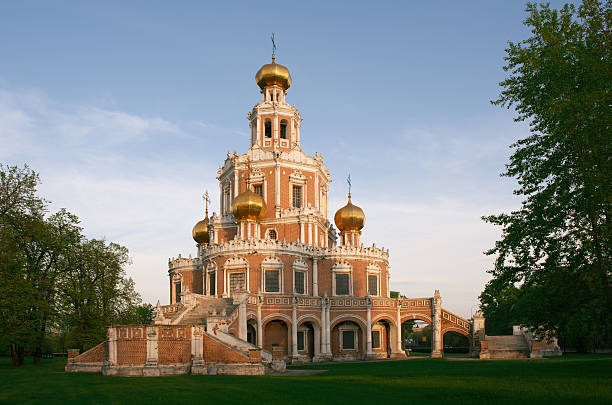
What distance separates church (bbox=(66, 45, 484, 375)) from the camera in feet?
144

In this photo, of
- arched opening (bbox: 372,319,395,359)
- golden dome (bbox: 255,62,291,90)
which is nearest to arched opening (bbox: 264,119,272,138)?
golden dome (bbox: 255,62,291,90)

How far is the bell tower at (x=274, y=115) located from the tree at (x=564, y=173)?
110ft

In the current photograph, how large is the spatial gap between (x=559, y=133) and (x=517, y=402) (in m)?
9.24

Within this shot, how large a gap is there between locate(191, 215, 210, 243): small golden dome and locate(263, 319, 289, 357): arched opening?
50.3 ft

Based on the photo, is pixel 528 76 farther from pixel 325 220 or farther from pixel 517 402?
pixel 325 220

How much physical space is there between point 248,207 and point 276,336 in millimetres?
10586

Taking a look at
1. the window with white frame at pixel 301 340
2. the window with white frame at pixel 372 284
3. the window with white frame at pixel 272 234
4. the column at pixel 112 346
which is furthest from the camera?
the window with white frame at pixel 272 234

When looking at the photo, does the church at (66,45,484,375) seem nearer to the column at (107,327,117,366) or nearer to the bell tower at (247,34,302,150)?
the bell tower at (247,34,302,150)

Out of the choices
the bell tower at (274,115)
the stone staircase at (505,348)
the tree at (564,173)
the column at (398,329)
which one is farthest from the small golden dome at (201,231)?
the tree at (564,173)

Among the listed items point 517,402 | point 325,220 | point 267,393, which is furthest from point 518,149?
point 325,220

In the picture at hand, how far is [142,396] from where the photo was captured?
59.3 feet

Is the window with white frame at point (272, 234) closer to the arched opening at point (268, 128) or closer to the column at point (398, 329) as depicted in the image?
the arched opening at point (268, 128)

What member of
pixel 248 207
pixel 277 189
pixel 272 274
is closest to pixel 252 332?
pixel 272 274

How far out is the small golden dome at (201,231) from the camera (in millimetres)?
56562
